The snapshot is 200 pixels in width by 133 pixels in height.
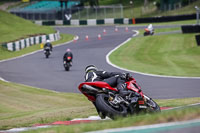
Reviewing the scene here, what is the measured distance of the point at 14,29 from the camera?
1783 inches

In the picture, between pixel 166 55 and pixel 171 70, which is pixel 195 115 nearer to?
pixel 171 70

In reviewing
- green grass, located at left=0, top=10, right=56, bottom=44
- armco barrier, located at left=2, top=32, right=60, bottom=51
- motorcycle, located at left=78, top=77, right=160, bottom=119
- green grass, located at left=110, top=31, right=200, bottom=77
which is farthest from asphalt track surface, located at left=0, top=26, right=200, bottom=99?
green grass, located at left=0, top=10, right=56, bottom=44

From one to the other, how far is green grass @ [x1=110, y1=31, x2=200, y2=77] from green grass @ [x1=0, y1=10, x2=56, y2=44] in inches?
446

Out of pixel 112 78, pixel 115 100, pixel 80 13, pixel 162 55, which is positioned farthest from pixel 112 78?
A: pixel 80 13

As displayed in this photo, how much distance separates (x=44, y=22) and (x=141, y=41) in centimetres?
3415

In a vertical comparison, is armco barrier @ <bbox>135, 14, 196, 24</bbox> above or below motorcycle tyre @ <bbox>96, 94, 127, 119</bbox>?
below

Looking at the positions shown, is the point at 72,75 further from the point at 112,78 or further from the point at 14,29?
the point at 14,29

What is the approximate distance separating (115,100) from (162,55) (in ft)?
65.8

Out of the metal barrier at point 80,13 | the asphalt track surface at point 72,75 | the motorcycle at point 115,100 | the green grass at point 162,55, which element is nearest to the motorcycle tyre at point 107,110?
the motorcycle at point 115,100

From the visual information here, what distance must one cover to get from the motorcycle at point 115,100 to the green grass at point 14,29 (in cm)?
3038

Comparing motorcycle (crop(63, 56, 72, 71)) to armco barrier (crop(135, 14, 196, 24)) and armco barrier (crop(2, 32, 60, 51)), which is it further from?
armco barrier (crop(135, 14, 196, 24))

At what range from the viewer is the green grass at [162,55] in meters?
21.6

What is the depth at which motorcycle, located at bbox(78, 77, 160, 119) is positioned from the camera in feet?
25.7

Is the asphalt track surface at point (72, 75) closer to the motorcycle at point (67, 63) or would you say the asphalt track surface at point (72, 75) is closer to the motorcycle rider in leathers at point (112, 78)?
the motorcycle at point (67, 63)
